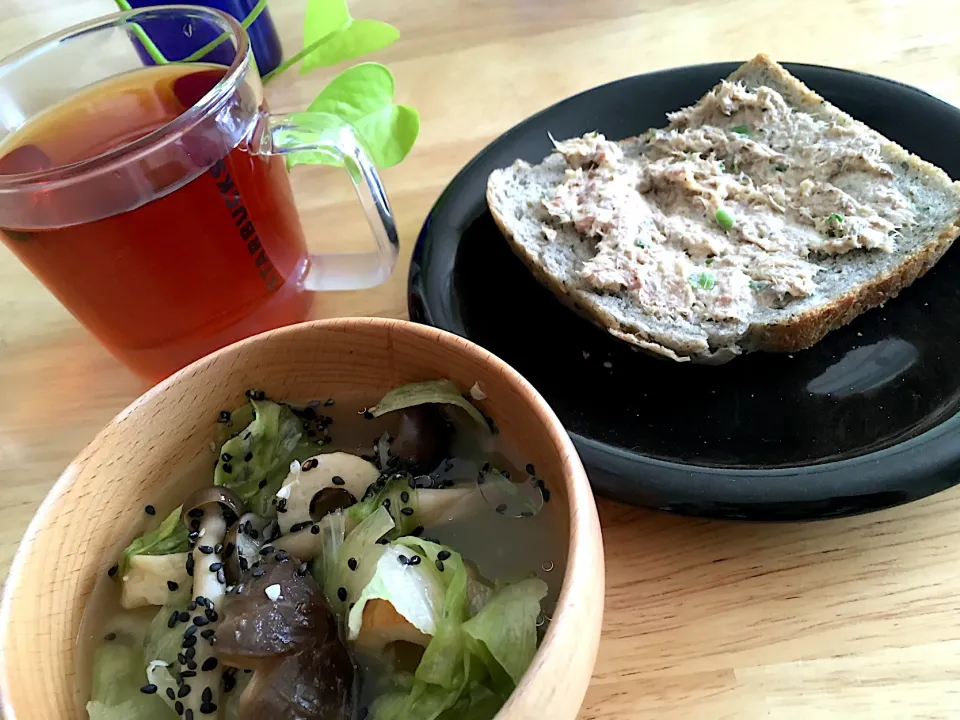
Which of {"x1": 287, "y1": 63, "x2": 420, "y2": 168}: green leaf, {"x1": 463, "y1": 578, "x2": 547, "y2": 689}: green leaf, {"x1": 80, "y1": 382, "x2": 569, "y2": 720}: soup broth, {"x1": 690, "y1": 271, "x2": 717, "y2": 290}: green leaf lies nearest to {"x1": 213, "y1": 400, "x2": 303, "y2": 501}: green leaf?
{"x1": 80, "y1": 382, "x2": 569, "y2": 720}: soup broth

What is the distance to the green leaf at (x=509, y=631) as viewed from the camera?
539mm

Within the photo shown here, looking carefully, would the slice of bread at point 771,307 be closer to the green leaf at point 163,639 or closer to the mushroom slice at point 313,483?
the mushroom slice at point 313,483

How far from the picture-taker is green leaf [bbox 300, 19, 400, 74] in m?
1.04

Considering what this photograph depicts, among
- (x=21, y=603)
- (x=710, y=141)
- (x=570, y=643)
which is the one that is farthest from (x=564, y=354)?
(x=21, y=603)

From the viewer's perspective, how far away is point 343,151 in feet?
3.01

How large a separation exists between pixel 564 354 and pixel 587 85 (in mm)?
641

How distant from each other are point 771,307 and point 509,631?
0.66 m

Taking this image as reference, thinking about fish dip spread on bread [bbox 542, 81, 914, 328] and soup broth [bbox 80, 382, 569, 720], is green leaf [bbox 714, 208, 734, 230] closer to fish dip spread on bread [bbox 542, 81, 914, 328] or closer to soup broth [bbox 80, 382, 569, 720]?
fish dip spread on bread [bbox 542, 81, 914, 328]

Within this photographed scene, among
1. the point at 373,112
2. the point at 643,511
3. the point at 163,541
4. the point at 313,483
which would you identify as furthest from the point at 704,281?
the point at 163,541

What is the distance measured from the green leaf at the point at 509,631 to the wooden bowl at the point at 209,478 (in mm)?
45

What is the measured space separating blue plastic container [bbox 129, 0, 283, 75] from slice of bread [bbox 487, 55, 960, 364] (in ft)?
1.40

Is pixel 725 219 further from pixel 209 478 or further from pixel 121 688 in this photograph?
pixel 121 688

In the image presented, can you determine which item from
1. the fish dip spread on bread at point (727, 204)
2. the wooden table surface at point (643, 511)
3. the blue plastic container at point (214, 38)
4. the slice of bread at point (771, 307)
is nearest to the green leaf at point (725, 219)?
the fish dip spread on bread at point (727, 204)

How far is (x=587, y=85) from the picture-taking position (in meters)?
1.41
